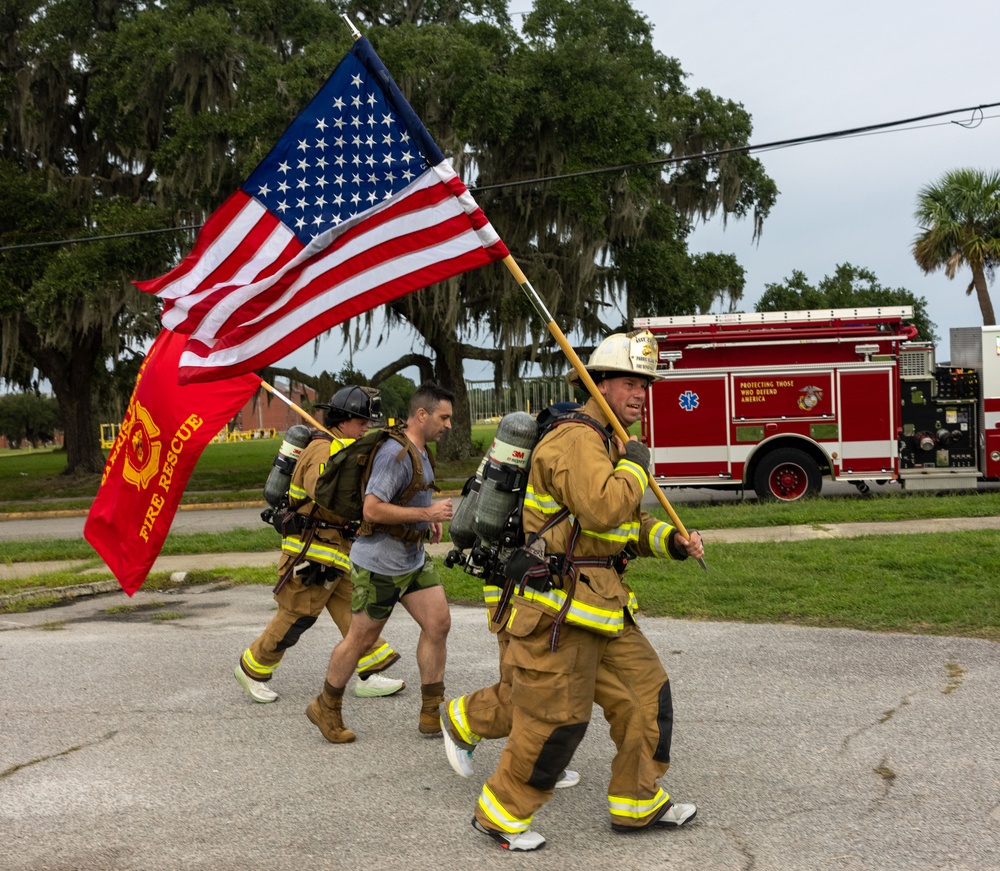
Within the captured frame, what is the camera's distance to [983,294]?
27266 millimetres

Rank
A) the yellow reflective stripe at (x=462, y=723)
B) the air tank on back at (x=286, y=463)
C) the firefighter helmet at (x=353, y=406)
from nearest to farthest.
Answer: the yellow reflective stripe at (x=462, y=723) → the firefighter helmet at (x=353, y=406) → the air tank on back at (x=286, y=463)

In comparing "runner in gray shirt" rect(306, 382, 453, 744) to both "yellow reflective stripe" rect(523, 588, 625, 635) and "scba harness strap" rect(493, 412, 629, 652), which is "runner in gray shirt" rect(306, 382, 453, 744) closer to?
"scba harness strap" rect(493, 412, 629, 652)

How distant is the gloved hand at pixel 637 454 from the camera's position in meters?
3.92

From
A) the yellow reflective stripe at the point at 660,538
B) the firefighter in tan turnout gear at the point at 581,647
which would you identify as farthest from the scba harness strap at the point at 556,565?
the yellow reflective stripe at the point at 660,538

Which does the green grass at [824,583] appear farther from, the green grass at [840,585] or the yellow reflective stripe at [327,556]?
the yellow reflective stripe at [327,556]

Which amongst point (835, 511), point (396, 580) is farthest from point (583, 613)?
point (835, 511)

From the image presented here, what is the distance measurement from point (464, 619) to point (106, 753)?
131 inches

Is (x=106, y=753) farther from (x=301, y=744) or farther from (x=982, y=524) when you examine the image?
(x=982, y=524)

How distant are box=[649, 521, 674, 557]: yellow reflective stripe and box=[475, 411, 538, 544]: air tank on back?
1.78 feet

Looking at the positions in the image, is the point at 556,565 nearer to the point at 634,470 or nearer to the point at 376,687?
the point at 634,470

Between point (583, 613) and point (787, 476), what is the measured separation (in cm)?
1170

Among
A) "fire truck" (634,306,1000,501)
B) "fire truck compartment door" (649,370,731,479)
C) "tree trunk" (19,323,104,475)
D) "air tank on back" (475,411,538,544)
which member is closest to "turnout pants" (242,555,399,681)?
"air tank on back" (475,411,538,544)

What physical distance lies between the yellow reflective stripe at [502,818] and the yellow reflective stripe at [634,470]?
4.08 ft

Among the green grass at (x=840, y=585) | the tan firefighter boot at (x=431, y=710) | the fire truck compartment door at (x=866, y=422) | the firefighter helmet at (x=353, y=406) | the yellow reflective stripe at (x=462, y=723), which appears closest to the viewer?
the yellow reflective stripe at (x=462, y=723)
